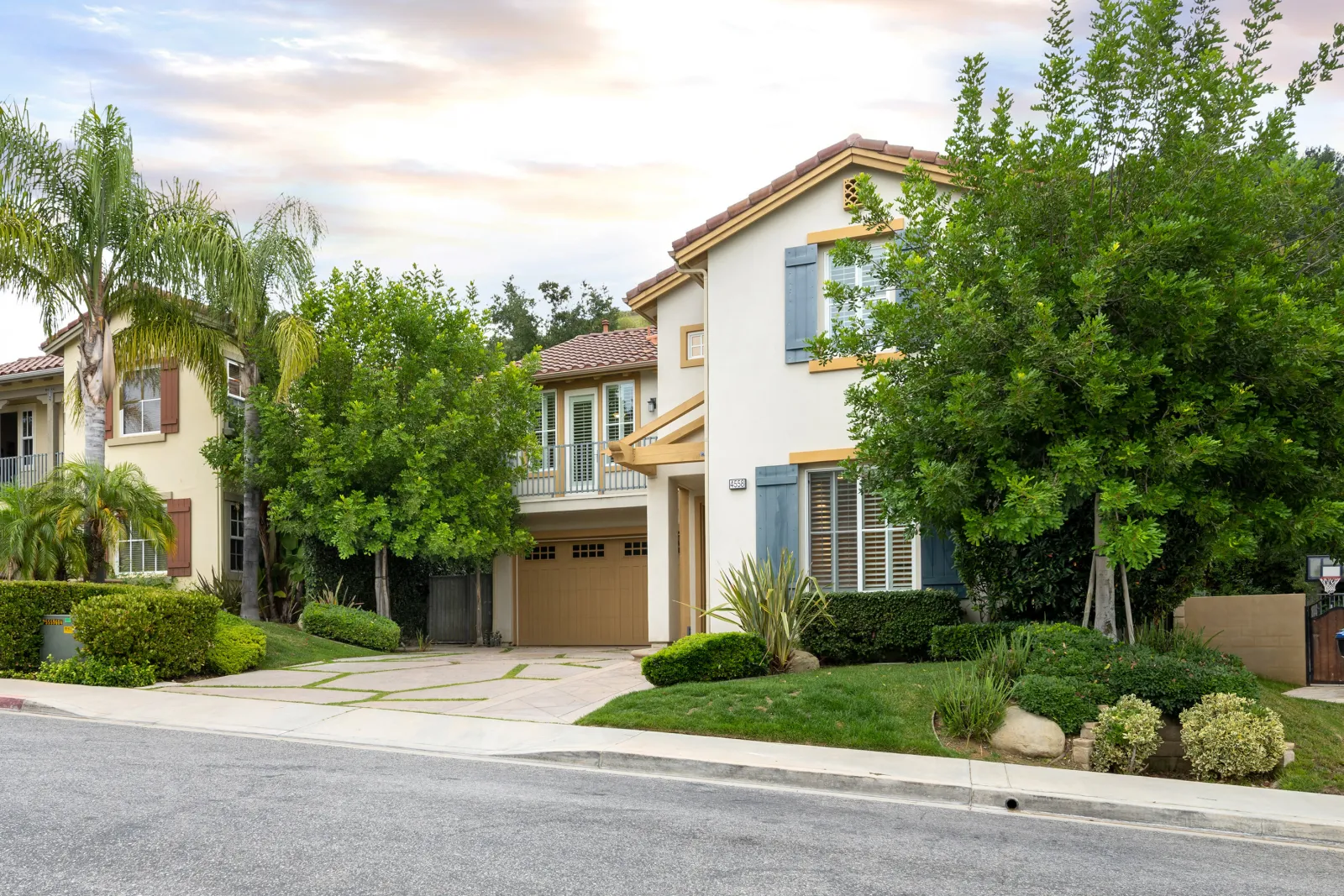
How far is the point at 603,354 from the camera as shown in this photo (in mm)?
24844

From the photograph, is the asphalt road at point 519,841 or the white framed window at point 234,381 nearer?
the asphalt road at point 519,841

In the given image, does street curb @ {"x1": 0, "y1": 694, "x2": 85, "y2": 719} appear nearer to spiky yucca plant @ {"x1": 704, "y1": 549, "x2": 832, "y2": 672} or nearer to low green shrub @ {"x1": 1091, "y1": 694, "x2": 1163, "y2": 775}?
spiky yucca plant @ {"x1": 704, "y1": 549, "x2": 832, "y2": 672}

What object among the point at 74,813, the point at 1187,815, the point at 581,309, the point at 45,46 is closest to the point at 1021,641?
the point at 1187,815

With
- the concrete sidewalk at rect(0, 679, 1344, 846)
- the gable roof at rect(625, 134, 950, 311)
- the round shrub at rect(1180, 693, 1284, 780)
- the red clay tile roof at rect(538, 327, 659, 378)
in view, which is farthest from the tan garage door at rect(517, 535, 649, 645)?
the round shrub at rect(1180, 693, 1284, 780)

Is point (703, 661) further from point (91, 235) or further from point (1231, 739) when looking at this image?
point (91, 235)

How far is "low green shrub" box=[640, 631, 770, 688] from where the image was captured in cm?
1296

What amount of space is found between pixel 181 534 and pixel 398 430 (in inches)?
281

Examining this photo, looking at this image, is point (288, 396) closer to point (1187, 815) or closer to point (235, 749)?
point (235, 749)

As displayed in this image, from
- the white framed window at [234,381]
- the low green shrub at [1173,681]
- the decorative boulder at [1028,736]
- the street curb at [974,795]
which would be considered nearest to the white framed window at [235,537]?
the white framed window at [234,381]

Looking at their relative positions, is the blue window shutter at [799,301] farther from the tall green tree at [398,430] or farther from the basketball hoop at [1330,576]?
the basketball hoop at [1330,576]

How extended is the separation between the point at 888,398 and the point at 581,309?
3749 cm

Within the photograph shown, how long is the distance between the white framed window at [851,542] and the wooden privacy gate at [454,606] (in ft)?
36.8

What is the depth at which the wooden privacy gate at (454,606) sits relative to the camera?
25703mm

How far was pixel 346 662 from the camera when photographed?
55.3ft
